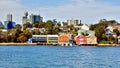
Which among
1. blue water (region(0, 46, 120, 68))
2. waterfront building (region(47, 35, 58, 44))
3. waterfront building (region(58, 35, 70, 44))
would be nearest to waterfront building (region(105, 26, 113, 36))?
waterfront building (region(47, 35, 58, 44))

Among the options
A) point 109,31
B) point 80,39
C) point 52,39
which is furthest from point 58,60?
point 109,31

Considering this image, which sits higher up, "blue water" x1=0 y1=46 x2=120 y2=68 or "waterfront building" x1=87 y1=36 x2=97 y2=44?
"waterfront building" x1=87 y1=36 x2=97 y2=44

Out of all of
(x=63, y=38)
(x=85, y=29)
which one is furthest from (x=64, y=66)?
(x=85, y=29)

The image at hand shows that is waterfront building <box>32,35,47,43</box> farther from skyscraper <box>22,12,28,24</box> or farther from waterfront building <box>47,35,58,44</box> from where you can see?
skyscraper <box>22,12,28,24</box>

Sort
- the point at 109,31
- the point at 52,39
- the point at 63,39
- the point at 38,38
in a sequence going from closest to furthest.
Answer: the point at 63,39, the point at 52,39, the point at 38,38, the point at 109,31

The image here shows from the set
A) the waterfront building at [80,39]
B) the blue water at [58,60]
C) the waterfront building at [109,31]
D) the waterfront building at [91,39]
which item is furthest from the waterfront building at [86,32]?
the blue water at [58,60]

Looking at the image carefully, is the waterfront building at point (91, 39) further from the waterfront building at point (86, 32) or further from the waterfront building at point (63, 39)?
the waterfront building at point (63, 39)

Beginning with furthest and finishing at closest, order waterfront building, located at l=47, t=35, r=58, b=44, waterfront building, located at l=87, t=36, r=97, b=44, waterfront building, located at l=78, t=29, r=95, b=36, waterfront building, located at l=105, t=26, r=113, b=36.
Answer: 1. waterfront building, located at l=105, t=26, r=113, b=36
2. waterfront building, located at l=78, t=29, r=95, b=36
3. waterfront building, located at l=47, t=35, r=58, b=44
4. waterfront building, located at l=87, t=36, r=97, b=44

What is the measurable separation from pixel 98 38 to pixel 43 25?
94.4 feet

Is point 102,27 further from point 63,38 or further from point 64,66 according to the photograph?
point 64,66

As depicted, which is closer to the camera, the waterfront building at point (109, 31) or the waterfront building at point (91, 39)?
the waterfront building at point (91, 39)

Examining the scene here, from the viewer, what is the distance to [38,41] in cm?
13012

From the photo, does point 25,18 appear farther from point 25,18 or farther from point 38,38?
point 38,38

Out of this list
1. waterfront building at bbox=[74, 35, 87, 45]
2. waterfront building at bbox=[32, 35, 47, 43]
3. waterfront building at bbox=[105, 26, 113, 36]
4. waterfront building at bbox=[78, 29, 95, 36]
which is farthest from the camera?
waterfront building at bbox=[105, 26, 113, 36]
